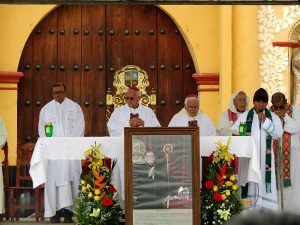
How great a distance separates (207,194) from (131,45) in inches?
196

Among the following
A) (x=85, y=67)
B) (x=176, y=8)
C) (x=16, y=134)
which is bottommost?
(x=16, y=134)

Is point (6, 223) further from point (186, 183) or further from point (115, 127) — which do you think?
point (186, 183)

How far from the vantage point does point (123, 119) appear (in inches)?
369

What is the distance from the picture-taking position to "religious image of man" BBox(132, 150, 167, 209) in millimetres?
7379

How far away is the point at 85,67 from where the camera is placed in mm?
12227

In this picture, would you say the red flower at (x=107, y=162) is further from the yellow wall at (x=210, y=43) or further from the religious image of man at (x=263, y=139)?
the yellow wall at (x=210, y=43)

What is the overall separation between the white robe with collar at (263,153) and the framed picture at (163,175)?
1451 mm

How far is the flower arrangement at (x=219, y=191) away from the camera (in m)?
7.64

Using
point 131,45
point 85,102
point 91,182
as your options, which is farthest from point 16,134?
point 91,182

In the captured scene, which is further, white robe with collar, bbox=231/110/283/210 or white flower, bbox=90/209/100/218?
white robe with collar, bbox=231/110/283/210

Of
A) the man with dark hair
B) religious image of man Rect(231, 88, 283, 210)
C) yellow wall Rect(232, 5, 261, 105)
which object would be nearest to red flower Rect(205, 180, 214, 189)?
religious image of man Rect(231, 88, 283, 210)

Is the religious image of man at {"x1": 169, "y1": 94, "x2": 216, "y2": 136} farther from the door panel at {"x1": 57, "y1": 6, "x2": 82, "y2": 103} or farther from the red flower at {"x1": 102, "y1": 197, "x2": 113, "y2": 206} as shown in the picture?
the door panel at {"x1": 57, "y1": 6, "x2": 82, "y2": 103}

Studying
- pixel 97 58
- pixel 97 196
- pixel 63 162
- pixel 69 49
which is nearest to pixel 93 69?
pixel 97 58

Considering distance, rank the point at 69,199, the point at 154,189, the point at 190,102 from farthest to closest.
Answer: the point at 69,199
the point at 190,102
the point at 154,189
